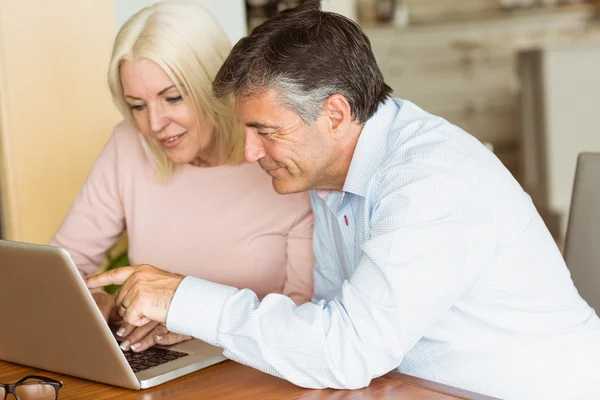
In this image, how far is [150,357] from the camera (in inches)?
58.9

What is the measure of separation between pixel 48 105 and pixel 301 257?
3.69 feet

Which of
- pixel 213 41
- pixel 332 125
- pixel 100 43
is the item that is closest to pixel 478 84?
pixel 100 43

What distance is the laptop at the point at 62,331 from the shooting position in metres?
1.29

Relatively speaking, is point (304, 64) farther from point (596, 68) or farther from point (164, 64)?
point (596, 68)

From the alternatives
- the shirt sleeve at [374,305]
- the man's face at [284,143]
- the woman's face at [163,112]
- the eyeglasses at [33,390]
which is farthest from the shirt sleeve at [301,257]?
the eyeglasses at [33,390]

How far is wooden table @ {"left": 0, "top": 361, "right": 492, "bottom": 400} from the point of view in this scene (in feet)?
4.18

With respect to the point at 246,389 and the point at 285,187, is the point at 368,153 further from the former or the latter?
the point at 246,389

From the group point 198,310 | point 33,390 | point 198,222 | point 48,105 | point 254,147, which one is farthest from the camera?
point 48,105

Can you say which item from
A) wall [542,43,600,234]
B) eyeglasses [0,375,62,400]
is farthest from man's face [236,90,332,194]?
wall [542,43,600,234]

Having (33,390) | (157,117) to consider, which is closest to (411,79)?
(157,117)

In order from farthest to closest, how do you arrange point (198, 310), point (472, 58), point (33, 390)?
point (472, 58)
point (198, 310)
point (33, 390)

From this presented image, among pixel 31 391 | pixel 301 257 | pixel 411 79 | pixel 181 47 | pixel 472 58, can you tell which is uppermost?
pixel 181 47

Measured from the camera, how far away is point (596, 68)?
200 inches

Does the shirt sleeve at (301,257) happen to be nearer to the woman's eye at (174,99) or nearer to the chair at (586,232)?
the woman's eye at (174,99)
